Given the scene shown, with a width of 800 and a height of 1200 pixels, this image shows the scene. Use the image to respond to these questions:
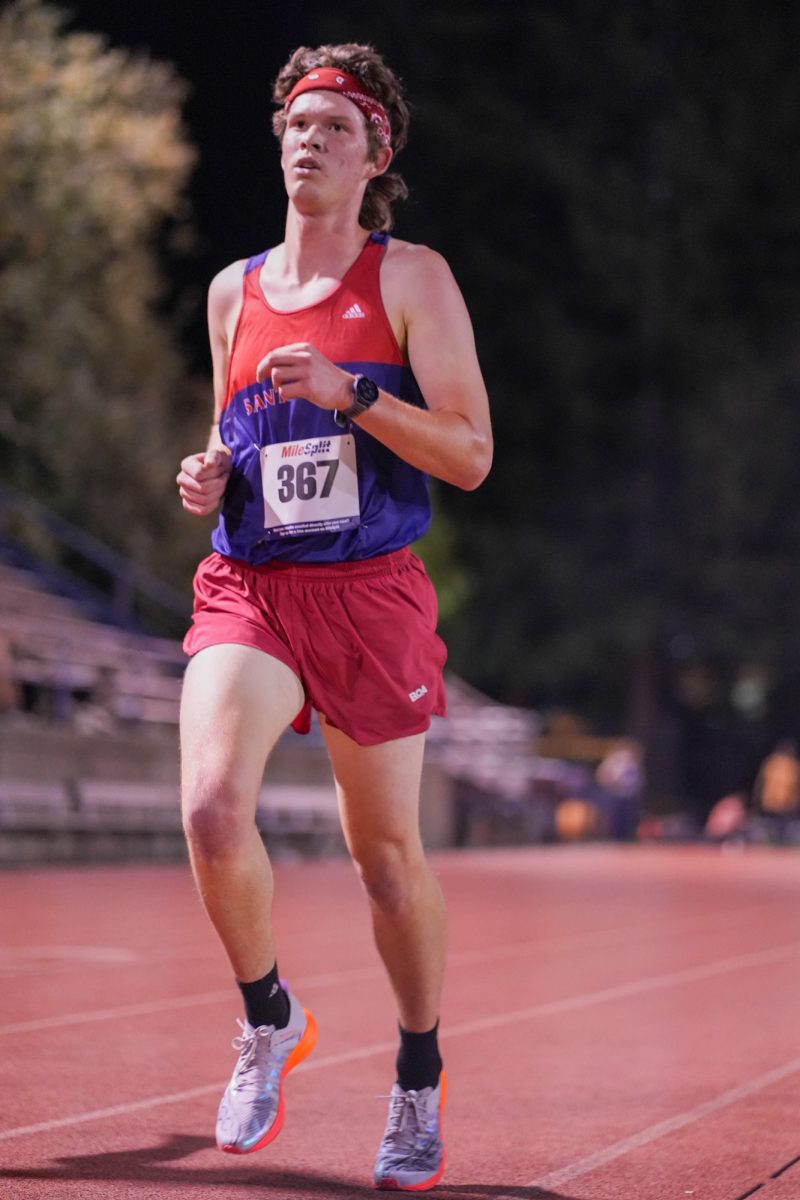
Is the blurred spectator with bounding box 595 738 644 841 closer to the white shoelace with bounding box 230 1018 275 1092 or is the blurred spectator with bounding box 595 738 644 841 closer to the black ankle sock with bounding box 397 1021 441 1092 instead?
the black ankle sock with bounding box 397 1021 441 1092

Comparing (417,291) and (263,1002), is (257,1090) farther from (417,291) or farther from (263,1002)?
(417,291)

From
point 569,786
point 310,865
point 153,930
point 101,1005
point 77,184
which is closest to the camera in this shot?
point 101,1005

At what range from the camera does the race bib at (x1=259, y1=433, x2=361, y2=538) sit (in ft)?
14.9

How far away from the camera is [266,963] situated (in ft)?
14.8

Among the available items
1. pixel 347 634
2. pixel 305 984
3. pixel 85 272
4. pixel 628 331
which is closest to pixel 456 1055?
pixel 305 984

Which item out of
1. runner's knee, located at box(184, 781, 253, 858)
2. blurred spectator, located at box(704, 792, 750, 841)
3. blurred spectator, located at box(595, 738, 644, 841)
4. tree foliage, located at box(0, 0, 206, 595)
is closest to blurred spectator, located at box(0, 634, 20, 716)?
tree foliage, located at box(0, 0, 206, 595)

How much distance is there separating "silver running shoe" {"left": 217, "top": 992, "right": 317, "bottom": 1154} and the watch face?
145 cm

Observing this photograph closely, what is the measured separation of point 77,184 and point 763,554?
76.4 feet

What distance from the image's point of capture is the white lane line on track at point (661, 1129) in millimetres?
4727

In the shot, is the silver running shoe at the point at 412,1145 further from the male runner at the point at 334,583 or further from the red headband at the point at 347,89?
the red headband at the point at 347,89

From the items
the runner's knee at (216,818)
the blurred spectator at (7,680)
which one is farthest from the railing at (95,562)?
the runner's knee at (216,818)

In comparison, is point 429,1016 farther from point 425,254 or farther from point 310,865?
point 310,865

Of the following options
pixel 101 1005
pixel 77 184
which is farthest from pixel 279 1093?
pixel 77 184

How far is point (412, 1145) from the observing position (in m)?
4.51
